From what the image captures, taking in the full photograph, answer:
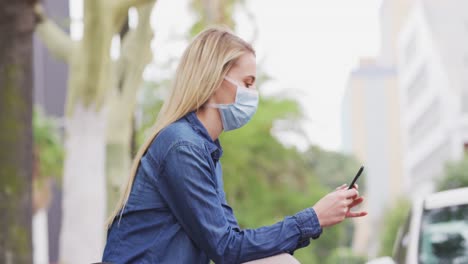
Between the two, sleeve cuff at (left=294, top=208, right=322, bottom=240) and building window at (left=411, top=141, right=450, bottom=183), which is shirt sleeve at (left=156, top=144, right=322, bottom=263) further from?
building window at (left=411, top=141, right=450, bottom=183)

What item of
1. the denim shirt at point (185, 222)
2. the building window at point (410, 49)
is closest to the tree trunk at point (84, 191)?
the denim shirt at point (185, 222)

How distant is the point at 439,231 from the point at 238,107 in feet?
13.6

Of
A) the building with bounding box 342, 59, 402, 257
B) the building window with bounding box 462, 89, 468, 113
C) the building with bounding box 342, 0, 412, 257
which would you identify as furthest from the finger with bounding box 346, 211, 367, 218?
the building with bounding box 342, 59, 402, 257

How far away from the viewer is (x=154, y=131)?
126 inches

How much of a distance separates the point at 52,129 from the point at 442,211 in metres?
39.6

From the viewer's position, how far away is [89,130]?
48.0 ft

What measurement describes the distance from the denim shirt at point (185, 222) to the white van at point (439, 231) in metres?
3.86

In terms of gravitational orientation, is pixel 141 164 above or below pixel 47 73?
above

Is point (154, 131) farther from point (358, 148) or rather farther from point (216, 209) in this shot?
point (358, 148)

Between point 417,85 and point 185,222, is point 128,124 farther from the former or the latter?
point 417,85

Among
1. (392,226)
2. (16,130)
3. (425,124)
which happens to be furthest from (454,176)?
(16,130)

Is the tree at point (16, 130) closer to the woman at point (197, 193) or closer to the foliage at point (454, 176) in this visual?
the woman at point (197, 193)

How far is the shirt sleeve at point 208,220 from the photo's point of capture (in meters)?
3.03

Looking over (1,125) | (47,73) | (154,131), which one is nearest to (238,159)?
(1,125)
